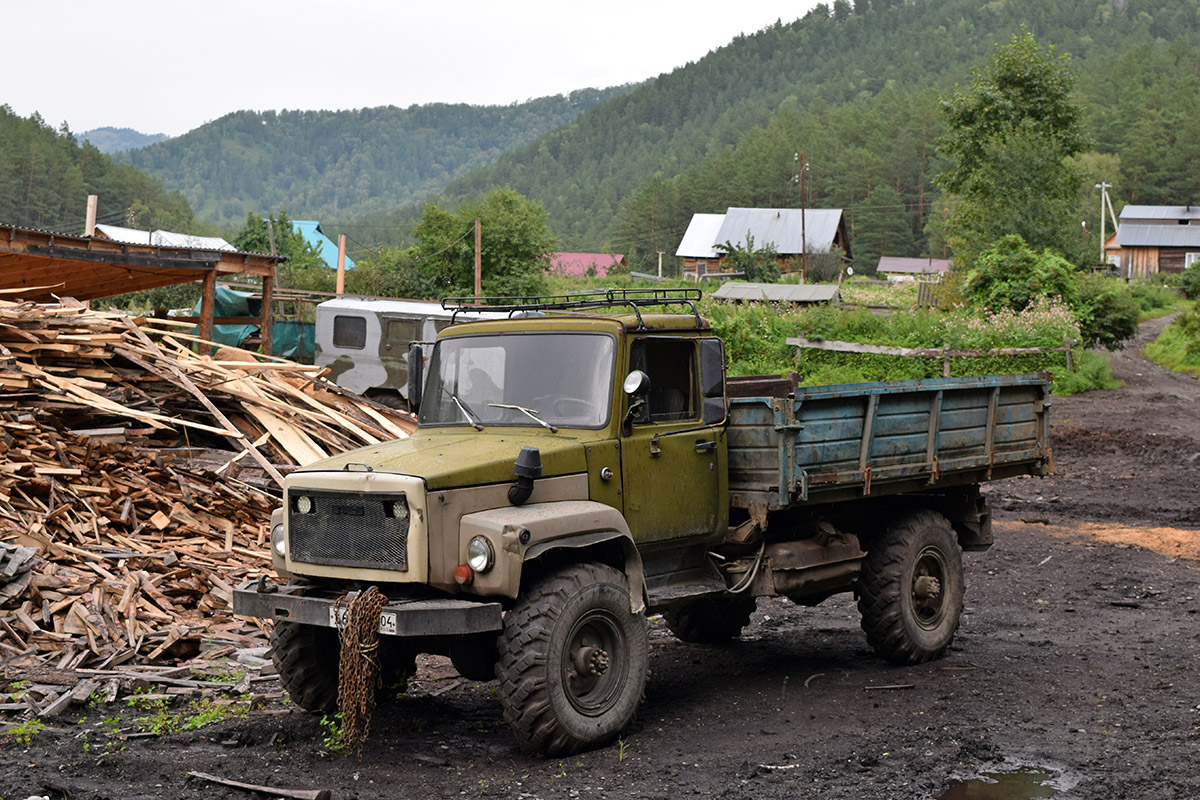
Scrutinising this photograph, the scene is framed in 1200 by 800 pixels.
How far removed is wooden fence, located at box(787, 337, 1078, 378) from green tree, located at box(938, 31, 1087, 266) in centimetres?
1767

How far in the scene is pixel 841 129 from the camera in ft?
443

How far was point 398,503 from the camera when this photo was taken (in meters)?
6.16

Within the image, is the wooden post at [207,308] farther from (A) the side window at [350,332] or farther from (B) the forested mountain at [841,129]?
(B) the forested mountain at [841,129]

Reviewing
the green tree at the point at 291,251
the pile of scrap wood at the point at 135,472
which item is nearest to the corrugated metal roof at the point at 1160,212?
the green tree at the point at 291,251

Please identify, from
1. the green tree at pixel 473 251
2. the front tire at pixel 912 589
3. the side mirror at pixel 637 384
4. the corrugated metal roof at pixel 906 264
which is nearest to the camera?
the side mirror at pixel 637 384

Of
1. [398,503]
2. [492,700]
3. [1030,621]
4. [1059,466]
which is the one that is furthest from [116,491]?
[1059,466]

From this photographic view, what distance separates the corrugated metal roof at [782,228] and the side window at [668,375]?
80.4m

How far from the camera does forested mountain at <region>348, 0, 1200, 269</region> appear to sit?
11475 cm

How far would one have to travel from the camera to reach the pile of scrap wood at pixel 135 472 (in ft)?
28.8

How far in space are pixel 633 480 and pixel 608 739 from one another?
60.1 inches

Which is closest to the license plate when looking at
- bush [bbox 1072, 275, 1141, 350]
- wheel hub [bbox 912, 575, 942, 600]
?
wheel hub [bbox 912, 575, 942, 600]

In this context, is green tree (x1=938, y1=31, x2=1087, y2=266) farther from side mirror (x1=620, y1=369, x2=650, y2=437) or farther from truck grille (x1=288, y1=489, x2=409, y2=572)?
truck grille (x1=288, y1=489, x2=409, y2=572)

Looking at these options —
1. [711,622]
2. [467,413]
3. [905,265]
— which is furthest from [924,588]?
[905,265]

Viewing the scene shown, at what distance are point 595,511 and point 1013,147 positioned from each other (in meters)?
46.9
